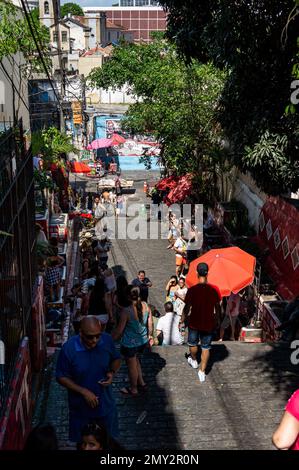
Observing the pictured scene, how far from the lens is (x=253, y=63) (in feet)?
27.5

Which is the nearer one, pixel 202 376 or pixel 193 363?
pixel 202 376

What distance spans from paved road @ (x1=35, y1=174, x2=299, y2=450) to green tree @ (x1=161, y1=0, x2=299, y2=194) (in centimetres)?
258

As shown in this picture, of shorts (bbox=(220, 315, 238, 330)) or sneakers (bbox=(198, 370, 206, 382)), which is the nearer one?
sneakers (bbox=(198, 370, 206, 382))

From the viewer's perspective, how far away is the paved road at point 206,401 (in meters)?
6.68

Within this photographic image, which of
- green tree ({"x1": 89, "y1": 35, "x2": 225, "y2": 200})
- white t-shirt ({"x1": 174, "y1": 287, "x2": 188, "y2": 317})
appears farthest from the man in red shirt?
green tree ({"x1": 89, "y1": 35, "x2": 225, "y2": 200})

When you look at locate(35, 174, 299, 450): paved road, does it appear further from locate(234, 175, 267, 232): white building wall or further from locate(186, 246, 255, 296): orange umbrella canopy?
locate(234, 175, 267, 232): white building wall

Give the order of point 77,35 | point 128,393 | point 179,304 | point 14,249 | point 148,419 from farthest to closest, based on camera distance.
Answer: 1. point 77,35
2. point 179,304
3. point 128,393
4. point 148,419
5. point 14,249

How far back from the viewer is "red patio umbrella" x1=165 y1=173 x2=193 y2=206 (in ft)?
71.9

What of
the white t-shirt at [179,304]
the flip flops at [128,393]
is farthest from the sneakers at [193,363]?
the white t-shirt at [179,304]

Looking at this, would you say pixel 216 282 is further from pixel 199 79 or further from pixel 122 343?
pixel 199 79

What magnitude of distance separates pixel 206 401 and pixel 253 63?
4598 millimetres

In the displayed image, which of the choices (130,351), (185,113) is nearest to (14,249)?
(130,351)

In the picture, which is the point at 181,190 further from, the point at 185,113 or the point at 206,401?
the point at 206,401

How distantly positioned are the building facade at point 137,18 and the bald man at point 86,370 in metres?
118
